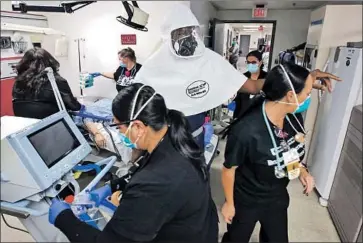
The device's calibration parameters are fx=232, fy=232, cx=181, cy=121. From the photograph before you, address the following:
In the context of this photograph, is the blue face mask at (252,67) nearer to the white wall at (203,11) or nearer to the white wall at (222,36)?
the white wall at (222,36)

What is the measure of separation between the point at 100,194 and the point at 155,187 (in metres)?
0.39

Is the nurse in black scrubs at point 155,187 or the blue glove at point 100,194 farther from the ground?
the nurse in black scrubs at point 155,187

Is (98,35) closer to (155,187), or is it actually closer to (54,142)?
(54,142)

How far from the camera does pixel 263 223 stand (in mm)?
1050

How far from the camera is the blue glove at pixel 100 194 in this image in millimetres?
846

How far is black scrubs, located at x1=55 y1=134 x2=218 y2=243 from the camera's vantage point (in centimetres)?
57

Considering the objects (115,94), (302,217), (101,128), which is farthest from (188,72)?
(302,217)

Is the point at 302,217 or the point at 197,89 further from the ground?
the point at 197,89

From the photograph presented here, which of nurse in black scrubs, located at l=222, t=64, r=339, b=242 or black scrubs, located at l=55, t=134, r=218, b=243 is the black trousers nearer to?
nurse in black scrubs, located at l=222, t=64, r=339, b=242

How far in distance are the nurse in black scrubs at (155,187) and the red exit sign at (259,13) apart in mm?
591

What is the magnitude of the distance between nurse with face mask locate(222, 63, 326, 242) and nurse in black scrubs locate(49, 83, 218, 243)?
0.94ft

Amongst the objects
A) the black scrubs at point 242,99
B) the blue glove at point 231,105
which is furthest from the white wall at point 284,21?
the blue glove at point 231,105

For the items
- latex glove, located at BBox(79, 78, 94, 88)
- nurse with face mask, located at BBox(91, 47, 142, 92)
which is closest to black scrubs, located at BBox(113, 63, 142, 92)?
nurse with face mask, located at BBox(91, 47, 142, 92)

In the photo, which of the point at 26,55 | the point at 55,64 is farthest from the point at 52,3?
the point at 26,55
